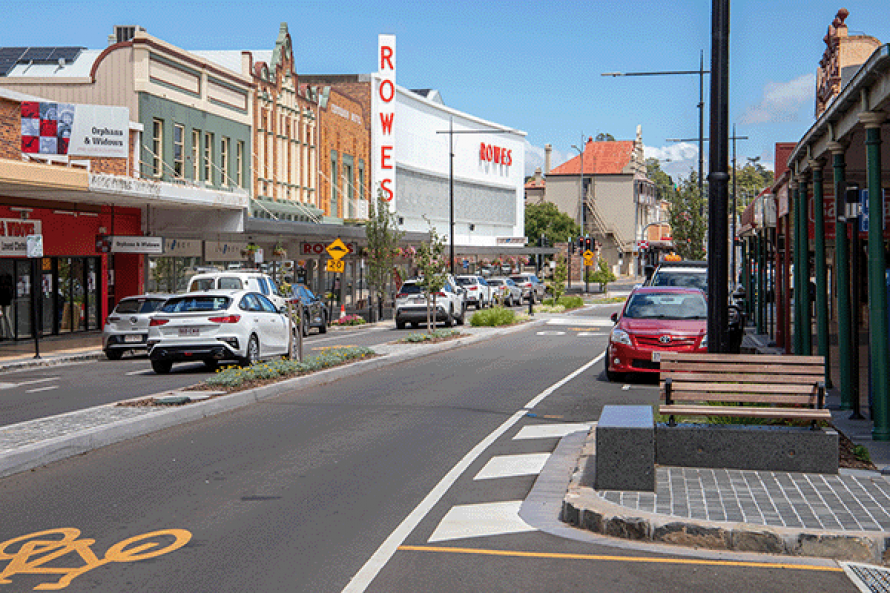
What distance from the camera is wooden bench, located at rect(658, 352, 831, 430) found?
30.2 feet

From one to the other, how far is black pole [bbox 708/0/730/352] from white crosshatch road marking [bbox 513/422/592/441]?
2304mm

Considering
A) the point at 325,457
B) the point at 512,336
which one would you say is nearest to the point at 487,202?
the point at 512,336

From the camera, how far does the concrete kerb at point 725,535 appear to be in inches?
267

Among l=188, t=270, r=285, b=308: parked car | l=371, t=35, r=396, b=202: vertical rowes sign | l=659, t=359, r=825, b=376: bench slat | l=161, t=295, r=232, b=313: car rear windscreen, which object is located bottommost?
l=659, t=359, r=825, b=376: bench slat

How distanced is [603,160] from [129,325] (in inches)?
3488

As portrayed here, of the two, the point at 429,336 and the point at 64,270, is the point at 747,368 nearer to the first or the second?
the point at 429,336

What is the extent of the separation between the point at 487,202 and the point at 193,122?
49817 millimetres

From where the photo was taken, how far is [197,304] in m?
20.5

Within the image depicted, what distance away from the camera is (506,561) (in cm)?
686

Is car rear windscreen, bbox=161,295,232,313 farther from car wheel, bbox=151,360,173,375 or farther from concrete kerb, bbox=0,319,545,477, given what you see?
concrete kerb, bbox=0,319,545,477

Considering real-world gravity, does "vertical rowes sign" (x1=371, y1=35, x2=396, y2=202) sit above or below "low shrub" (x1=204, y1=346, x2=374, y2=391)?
above

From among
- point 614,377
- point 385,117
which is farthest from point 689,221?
point 614,377

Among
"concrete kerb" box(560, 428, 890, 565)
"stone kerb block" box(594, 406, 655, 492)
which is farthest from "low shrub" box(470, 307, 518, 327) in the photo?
"concrete kerb" box(560, 428, 890, 565)

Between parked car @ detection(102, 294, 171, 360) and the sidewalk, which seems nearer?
the sidewalk
